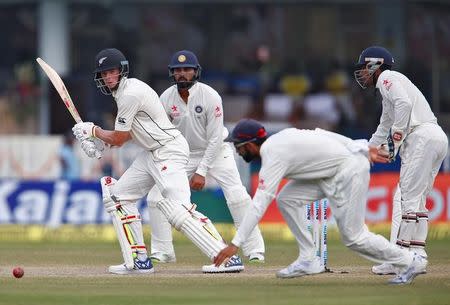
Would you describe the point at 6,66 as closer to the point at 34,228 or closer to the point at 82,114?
the point at 82,114

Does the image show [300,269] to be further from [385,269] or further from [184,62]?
[184,62]

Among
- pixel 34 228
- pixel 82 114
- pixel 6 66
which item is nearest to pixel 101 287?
pixel 34 228

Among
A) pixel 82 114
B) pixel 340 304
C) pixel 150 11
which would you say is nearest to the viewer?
pixel 340 304

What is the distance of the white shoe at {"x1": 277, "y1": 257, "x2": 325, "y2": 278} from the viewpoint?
31.4 feet

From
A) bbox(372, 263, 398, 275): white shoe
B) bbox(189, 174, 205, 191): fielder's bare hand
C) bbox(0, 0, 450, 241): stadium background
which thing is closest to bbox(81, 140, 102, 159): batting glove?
bbox(189, 174, 205, 191): fielder's bare hand

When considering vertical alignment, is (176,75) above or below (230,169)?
above

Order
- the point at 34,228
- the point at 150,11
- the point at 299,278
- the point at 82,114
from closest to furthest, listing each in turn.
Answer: the point at 299,278
the point at 34,228
the point at 82,114
the point at 150,11

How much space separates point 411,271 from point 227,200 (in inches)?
93.9

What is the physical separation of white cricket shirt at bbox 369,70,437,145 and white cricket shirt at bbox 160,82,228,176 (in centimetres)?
139

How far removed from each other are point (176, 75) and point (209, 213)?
219 inches

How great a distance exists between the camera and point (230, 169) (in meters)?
11.2

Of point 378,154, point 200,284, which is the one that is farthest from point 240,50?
point 200,284

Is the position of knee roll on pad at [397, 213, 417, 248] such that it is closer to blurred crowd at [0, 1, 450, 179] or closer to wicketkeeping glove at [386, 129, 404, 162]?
wicketkeeping glove at [386, 129, 404, 162]

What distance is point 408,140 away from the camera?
10391 millimetres
